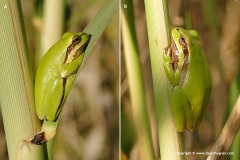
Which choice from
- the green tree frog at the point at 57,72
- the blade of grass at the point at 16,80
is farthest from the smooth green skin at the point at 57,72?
the blade of grass at the point at 16,80

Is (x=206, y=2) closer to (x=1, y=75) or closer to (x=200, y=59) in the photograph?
(x=200, y=59)

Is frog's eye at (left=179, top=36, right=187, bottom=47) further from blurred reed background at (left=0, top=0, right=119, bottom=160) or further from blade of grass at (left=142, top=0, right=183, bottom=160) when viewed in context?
blurred reed background at (left=0, top=0, right=119, bottom=160)

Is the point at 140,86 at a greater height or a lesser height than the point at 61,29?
lesser

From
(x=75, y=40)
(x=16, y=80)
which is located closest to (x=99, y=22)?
(x=75, y=40)

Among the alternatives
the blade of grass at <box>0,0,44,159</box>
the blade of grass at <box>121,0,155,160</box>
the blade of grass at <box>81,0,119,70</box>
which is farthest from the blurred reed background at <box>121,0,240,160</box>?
the blade of grass at <box>0,0,44,159</box>

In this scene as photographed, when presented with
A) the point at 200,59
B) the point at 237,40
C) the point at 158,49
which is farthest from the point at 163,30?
the point at 237,40

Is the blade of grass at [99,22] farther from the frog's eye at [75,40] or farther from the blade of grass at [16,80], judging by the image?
the blade of grass at [16,80]

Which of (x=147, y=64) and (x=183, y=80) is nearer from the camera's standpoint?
(x=183, y=80)
